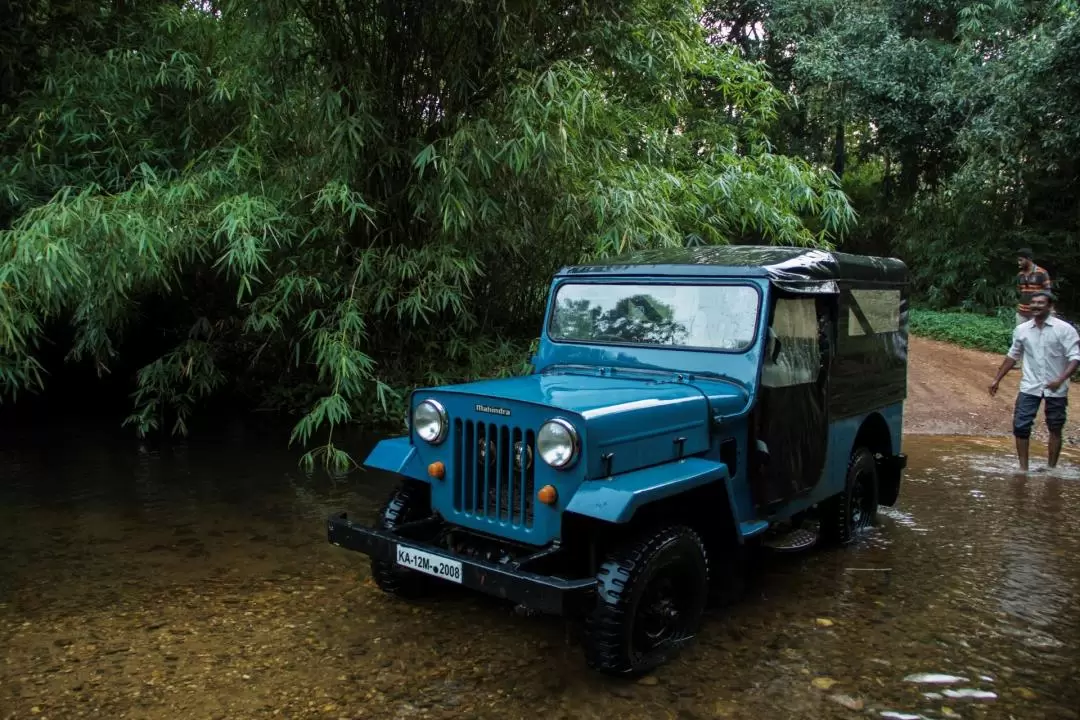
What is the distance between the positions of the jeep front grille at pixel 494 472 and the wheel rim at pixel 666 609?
0.60 meters

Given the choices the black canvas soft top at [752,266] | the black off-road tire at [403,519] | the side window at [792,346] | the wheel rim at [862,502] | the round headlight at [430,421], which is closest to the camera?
the round headlight at [430,421]

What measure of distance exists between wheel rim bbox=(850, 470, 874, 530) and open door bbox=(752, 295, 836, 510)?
1.02m

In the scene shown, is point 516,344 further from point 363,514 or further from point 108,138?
point 108,138

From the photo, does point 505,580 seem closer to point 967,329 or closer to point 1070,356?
point 1070,356

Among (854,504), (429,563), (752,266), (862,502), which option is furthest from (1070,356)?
(429,563)

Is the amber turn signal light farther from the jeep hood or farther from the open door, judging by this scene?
the open door

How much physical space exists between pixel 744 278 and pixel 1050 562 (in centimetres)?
283

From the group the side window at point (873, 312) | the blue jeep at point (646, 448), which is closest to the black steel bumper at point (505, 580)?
the blue jeep at point (646, 448)

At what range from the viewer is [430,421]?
3.92m

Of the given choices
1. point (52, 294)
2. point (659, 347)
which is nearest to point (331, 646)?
point (659, 347)

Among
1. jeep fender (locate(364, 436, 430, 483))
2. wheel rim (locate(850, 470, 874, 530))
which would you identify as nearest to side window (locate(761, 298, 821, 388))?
wheel rim (locate(850, 470, 874, 530))

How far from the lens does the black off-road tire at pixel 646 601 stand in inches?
130

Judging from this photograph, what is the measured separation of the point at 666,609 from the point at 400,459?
144 cm

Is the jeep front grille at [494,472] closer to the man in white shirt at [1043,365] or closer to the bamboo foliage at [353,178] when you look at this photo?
the bamboo foliage at [353,178]
